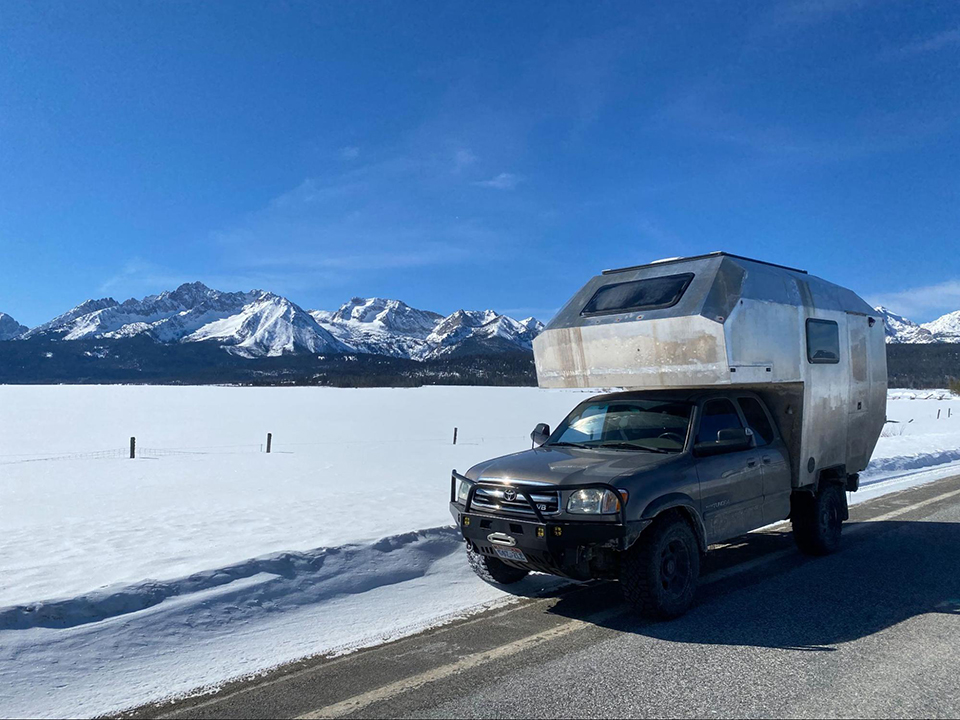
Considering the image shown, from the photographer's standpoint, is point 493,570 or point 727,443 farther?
point 493,570

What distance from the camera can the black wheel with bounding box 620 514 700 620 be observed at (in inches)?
212

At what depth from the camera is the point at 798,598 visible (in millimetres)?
6066

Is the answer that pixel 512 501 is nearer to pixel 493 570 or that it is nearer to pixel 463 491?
pixel 463 491

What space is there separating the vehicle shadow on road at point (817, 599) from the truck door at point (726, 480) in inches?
22.4

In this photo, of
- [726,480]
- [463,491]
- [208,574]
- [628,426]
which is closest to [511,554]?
[463,491]

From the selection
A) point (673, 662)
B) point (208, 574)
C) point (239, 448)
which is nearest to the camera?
point (673, 662)

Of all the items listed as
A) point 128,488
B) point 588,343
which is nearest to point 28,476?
point 128,488

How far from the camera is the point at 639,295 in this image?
710 cm

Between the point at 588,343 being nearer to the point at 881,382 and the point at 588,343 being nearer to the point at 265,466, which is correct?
the point at 881,382

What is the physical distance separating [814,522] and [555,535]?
393 cm

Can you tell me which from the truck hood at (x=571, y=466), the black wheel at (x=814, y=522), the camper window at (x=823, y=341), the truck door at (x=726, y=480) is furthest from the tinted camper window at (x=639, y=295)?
the black wheel at (x=814, y=522)

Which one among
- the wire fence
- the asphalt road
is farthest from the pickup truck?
the wire fence

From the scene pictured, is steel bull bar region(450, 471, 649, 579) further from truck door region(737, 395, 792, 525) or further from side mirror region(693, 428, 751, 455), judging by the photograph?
truck door region(737, 395, 792, 525)

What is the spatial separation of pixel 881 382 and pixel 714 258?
3.99 metres
